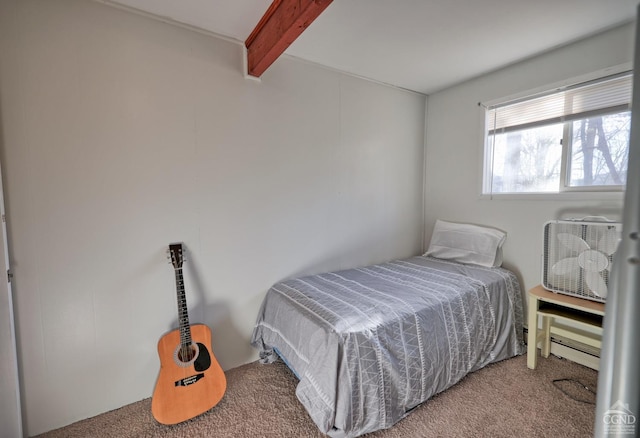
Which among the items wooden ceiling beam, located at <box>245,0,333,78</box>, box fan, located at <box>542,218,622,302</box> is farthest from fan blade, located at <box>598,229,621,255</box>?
wooden ceiling beam, located at <box>245,0,333,78</box>

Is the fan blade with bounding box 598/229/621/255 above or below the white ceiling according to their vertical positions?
below

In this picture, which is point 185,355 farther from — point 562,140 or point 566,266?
point 562,140

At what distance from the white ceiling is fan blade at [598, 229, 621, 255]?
1.32 m

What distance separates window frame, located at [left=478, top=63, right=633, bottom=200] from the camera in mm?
1848

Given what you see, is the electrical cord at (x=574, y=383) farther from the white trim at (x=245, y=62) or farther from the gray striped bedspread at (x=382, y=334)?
the white trim at (x=245, y=62)

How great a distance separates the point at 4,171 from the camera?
134 cm

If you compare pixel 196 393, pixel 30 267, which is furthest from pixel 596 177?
pixel 30 267

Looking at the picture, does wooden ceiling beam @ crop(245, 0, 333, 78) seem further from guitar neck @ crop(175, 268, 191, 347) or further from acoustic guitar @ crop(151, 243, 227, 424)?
guitar neck @ crop(175, 268, 191, 347)

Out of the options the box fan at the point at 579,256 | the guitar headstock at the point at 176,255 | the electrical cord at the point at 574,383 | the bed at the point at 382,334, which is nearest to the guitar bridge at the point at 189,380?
the bed at the point at 382,334

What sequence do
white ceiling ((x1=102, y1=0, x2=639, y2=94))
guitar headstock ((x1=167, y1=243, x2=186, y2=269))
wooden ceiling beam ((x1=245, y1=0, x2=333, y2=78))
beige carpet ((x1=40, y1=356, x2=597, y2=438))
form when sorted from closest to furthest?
wooden ceiling beam ((x1=245, y1=0, x2=333, y2=78)), beige carpet ((x1=40, y1=356, x2=597, y2=438)), white ceiling ((x1=102, y1=0, x2=639, y2=94)), guitar headstock ((x1=167, y1=243, x2=186, y2=269))

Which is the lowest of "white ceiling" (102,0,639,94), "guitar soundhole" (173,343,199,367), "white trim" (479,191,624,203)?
"guitar soundhole" (173,343,199,367)

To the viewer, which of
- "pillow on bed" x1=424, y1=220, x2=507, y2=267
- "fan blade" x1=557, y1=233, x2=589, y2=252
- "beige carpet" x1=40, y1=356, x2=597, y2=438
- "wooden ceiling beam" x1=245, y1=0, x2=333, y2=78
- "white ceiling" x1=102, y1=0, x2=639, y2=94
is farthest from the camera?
"pillow on bed" x1=424, y1=220, x2=507, y2=267

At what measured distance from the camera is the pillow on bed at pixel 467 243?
240 cm

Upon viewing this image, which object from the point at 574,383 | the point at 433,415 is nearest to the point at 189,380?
the point at 433,415
